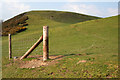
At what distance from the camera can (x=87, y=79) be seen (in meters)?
7.05

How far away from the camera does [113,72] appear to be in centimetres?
753

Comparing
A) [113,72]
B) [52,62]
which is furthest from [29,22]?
[113,72]

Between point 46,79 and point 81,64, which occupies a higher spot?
point 81,64

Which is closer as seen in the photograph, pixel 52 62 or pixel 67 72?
pixel 67 72

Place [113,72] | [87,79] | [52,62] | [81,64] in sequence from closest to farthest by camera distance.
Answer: [87,79], [113,72], [81,64], [52,62]

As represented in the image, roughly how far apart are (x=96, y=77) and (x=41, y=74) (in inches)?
123

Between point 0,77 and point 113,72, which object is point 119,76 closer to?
point 113,72

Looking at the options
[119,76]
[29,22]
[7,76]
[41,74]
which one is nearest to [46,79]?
[41,74]

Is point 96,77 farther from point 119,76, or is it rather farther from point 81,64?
point 81,64

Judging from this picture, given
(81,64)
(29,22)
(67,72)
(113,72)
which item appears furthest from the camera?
(29,22)

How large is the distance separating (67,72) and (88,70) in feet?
3.73

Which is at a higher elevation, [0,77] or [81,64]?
[81,64]

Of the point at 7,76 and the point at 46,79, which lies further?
the point at 7,76

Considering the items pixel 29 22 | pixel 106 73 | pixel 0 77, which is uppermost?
pixel 29 22
